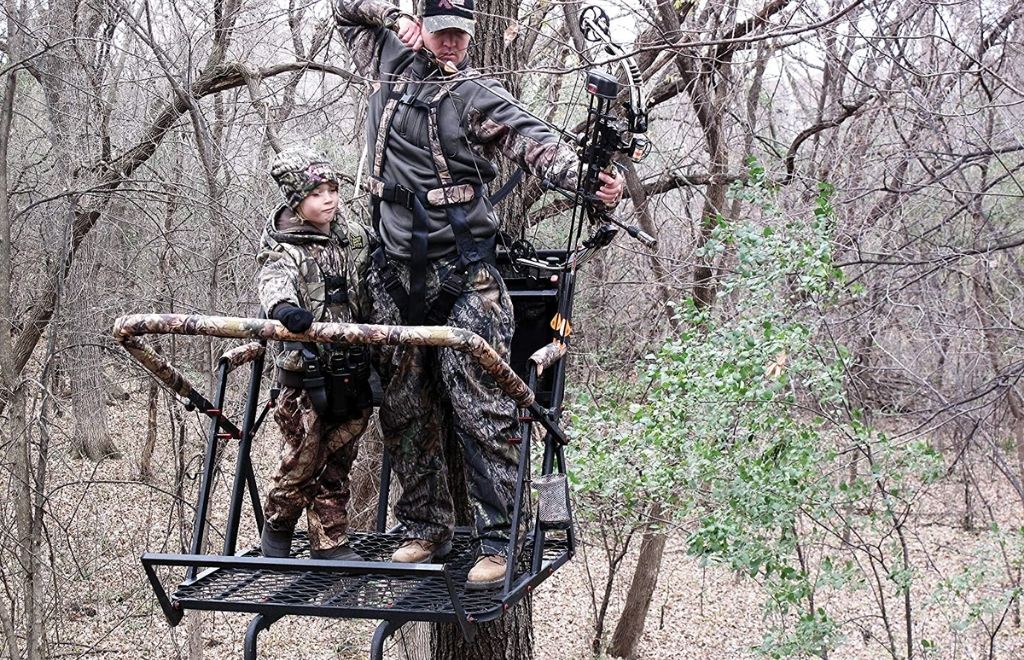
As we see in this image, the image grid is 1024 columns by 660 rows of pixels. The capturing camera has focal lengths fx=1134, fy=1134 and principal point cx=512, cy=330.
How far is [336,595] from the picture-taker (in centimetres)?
354

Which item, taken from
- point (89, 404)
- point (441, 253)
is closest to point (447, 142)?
point (441, 253)

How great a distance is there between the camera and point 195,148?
9039 mm

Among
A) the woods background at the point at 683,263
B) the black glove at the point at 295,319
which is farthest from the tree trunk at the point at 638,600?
the black glove at the point at 295,319

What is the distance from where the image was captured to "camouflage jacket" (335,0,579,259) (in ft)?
12.4

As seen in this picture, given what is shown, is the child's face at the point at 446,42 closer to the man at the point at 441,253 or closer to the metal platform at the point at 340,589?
the man at the point at 441,253

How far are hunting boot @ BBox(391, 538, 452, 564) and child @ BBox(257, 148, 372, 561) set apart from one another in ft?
0.57

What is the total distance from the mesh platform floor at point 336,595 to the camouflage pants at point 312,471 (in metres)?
0.21

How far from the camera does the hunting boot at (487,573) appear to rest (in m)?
3.64

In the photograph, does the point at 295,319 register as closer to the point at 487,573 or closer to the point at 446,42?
the point at 487,573

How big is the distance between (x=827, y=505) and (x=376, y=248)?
13.7 feet

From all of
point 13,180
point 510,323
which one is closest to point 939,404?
point 510,323

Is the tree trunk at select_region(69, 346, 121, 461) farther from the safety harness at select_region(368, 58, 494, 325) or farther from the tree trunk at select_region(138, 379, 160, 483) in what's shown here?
the safety harness at select_region(368, 58, 494, 325)

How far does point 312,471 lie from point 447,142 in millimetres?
1228

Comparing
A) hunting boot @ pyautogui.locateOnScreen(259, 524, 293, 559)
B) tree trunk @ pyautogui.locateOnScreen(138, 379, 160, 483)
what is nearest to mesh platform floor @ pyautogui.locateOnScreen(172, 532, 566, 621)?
hunting boot @ pyautogui.locateOnScreen(259, 524, 293, 559)
